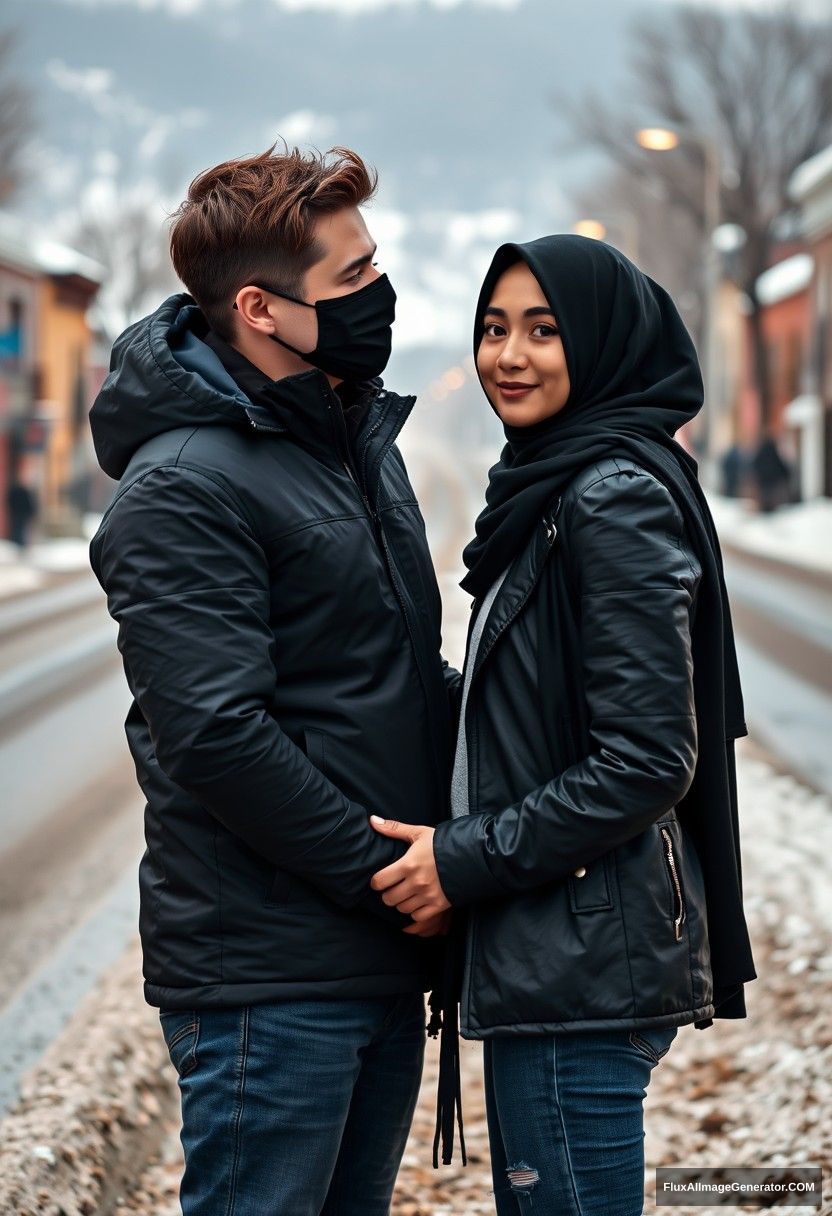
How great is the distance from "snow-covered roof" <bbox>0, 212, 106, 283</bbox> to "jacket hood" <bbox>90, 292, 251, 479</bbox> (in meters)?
34.8

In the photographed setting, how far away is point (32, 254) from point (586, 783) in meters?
37.4

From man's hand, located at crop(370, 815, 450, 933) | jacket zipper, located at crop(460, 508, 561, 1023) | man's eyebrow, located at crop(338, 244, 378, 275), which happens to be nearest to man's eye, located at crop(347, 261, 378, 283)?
man's eyebrow, located at crop(338, 244, 378, 275)

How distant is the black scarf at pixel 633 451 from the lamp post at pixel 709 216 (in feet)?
73.3

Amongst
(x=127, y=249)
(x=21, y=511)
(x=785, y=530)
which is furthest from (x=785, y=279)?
(x=127, y=249)

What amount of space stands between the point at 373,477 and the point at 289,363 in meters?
0.23

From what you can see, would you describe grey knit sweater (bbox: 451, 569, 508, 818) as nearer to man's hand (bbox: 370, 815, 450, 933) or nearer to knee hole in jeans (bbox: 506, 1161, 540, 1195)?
man's hand (bbox: 370, 815, 450, 933)

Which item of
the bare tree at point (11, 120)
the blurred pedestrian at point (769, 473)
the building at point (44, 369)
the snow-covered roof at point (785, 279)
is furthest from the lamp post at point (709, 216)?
the bare tree at point (11, 120)

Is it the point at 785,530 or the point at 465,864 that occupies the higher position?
the point at 785,530

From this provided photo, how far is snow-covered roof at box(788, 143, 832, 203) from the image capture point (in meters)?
31.5

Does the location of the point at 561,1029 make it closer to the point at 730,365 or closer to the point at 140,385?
the point at 140,385

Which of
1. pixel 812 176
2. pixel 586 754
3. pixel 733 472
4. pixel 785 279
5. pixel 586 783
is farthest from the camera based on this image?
pixel 785 279

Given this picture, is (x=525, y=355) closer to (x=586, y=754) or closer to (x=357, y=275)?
(x=357, y=275)

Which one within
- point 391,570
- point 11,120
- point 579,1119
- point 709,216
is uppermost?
point 11,120

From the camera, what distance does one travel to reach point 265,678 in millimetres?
1983
